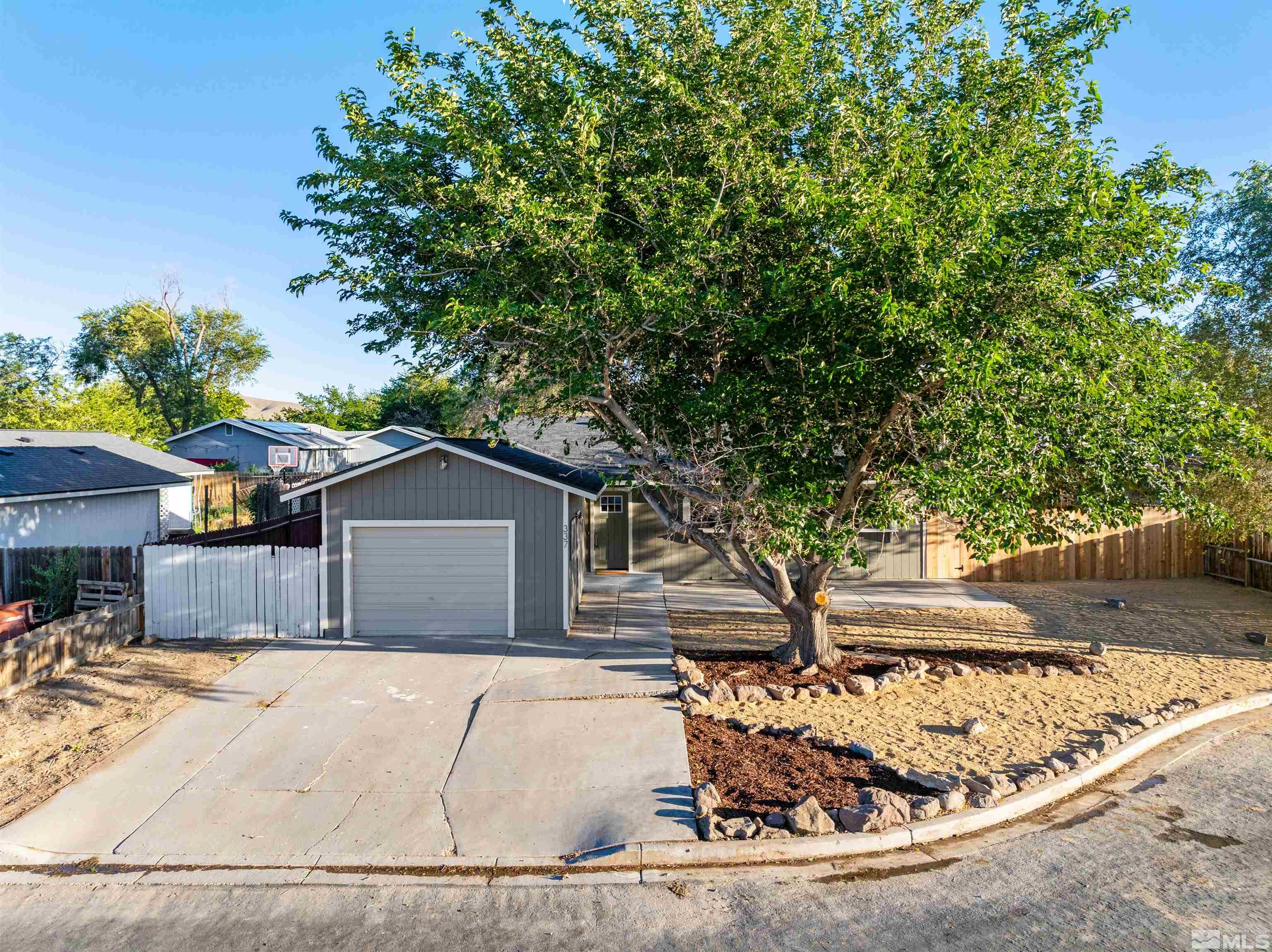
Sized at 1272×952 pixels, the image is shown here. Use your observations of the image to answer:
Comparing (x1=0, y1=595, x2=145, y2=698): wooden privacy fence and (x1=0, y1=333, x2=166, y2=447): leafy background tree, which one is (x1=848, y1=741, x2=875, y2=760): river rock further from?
(x1=0, y1=333, x2=166, y2=447): leafy background tree

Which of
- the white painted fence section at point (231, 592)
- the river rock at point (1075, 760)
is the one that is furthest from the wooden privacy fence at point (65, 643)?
the river rock at point (1075, 760)

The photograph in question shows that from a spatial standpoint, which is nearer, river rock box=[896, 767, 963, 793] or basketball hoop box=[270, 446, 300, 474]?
river rock box=[896, 767, 963, 793]

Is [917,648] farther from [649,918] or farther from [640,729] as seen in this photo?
[649,918]

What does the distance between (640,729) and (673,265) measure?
520 cm

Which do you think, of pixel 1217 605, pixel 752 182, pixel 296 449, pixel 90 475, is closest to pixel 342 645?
pixel 752 182

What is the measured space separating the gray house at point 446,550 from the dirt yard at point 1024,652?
8.75ft

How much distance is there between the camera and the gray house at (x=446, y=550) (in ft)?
38.5

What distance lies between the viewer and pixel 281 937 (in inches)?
183

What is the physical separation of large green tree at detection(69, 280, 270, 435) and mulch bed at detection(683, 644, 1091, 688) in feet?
152

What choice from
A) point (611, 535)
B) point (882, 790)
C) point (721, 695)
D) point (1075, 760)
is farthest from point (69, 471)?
point (1075, 760)

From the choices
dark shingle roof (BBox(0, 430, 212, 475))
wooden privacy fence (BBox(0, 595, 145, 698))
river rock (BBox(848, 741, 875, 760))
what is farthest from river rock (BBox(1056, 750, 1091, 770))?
dark shingle roof (BBox(0, 430, 212, 475))

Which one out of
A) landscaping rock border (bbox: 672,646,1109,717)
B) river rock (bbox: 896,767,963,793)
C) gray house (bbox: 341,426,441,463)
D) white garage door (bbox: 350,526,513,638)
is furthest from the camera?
gray house (bbox: 341,426,441,463)

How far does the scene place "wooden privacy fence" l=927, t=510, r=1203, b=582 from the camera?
17594mm

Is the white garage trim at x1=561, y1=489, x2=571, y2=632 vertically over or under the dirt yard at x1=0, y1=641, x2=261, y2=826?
over
